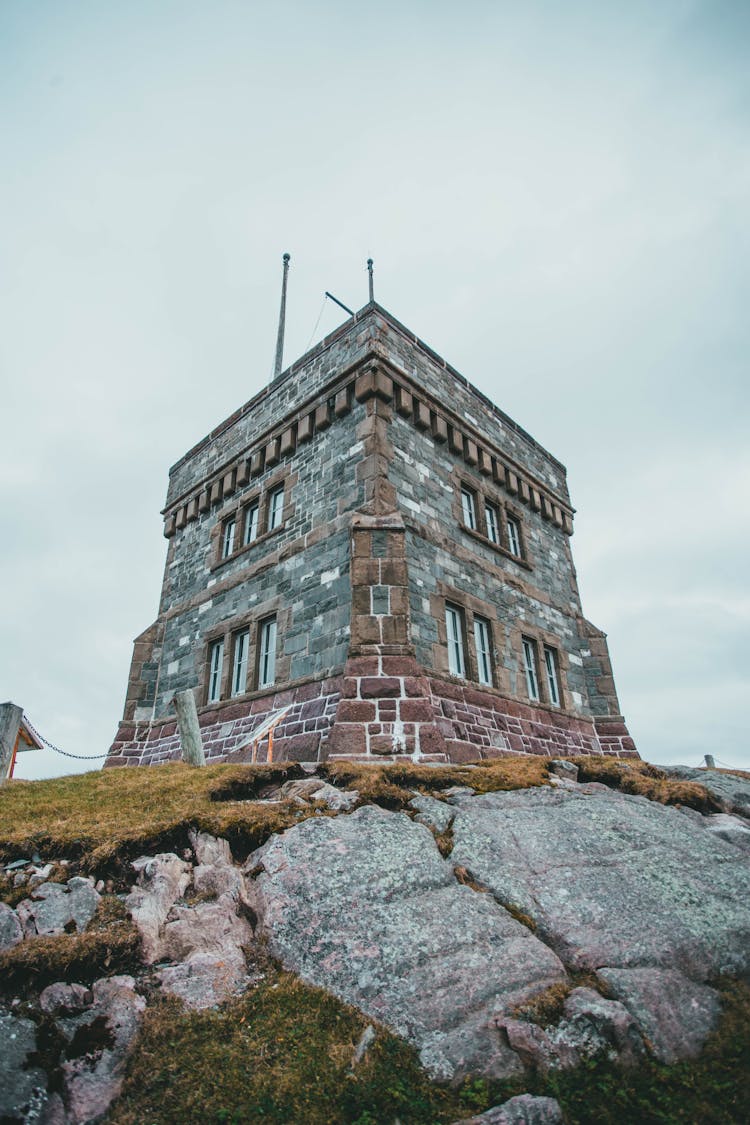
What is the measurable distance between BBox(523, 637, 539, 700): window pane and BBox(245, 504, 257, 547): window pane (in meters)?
6.26

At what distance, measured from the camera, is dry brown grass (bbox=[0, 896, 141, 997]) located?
137 inches

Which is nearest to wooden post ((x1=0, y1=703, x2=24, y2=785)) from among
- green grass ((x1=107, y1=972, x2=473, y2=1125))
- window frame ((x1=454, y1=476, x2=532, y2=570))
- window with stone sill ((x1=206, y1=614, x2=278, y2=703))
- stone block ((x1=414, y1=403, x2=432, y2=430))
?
window with stone sill ((x1=206, y1=614, x2=278, y2=703))

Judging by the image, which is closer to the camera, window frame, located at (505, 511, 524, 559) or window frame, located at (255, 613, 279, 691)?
window frame, located at (255, 613, 279, 691)

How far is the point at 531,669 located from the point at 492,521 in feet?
11.1

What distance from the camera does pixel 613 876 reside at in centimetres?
459

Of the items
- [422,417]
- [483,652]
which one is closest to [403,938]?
[483,652]

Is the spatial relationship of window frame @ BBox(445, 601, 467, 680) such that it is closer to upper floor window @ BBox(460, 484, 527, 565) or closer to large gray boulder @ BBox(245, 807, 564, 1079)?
upper floor window @ BBox(460, 484, 527, 565)

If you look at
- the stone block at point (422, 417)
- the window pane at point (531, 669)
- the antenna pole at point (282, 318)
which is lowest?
the window pane at point (531, 669)

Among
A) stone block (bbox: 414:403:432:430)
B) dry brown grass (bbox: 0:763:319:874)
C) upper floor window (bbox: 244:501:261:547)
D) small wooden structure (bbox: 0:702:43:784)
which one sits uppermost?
stone block (bbox: 414:403:432:430)

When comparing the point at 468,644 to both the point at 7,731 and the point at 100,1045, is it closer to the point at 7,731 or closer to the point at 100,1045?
the point at 7,731

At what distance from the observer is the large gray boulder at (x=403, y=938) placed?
3.36 m

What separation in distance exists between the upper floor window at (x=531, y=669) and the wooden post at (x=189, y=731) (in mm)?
6526

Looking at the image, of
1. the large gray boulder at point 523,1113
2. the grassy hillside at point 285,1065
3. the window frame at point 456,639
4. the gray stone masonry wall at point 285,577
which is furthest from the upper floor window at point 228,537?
the large gray boulder at point 523,1113

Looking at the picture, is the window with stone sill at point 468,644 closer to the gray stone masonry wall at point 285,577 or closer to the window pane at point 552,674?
the window pane at point 552,674
